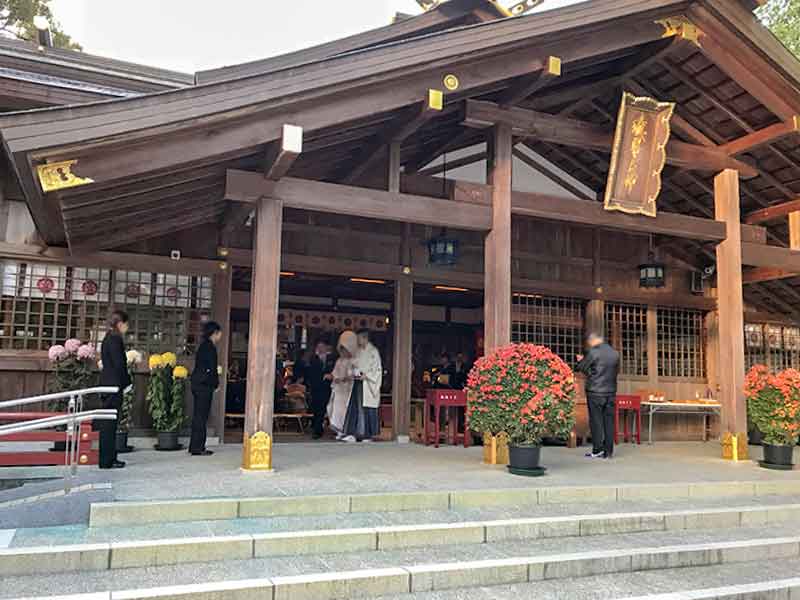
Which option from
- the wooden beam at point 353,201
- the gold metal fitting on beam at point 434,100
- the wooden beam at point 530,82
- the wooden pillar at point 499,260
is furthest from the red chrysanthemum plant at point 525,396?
the wooden beam at point 530,82

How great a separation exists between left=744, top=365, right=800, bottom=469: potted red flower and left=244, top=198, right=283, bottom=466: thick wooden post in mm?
6204

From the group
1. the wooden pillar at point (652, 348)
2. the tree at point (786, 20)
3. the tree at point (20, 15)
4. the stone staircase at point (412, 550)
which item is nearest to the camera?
the stone staircase at point (412, 550)

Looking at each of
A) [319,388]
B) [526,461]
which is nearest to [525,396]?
[526,461]

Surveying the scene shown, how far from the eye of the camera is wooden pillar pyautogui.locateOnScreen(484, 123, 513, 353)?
786 centimetres

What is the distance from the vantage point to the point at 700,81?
9109mm

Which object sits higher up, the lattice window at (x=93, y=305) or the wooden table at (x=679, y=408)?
the lattice window at (x=93, y=305)

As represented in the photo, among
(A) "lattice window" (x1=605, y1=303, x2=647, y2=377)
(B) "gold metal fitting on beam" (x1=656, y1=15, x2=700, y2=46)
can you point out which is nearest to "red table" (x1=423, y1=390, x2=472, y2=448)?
(A) "lattice window" (x1=605, y1=303, x2=647, y2=377)

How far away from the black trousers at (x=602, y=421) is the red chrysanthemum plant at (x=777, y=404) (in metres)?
1.79

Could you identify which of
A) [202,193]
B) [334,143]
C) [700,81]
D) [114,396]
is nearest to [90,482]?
[114,396]

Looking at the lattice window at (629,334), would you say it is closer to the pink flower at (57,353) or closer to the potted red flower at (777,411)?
the potted red flower at (777,411)

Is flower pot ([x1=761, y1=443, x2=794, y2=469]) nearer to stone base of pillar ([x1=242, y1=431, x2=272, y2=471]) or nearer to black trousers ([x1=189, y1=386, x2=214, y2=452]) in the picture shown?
stone base of pillar ([x1=242, y1=431, x2=272, y2=471])

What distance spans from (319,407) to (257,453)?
4478 millimetres

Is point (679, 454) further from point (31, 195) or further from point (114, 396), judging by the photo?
point (31, 195)

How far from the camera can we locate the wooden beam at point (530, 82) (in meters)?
7.45
